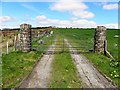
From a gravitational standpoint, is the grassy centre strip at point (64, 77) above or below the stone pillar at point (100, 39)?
below

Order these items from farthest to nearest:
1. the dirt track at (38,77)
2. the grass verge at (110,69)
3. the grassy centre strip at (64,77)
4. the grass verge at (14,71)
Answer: the grass verge at (110,69), the grass verge at (14,71), the grassy centre strip at (64,77), the dirt track at (38,77)

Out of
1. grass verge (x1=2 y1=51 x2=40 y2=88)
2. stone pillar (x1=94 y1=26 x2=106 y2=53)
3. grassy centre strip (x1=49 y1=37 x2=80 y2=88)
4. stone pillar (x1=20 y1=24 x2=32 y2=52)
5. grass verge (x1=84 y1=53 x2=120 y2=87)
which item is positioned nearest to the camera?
grassy centre strip (x1=49 y1=37 x2=80 y2=88)

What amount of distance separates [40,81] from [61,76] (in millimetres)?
1653

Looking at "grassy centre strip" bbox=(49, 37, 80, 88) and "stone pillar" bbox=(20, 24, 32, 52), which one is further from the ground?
"stone pillar" bbox=(20, 24, 32, 52)

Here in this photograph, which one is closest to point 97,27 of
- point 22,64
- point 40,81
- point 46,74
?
point 22,64

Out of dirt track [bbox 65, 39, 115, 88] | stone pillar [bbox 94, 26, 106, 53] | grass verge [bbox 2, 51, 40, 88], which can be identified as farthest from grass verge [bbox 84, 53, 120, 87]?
stone pillar [bbox 94, 26, 106, 53]

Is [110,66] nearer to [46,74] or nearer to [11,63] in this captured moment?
[46,74]

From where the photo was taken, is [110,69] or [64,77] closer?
[64,77]

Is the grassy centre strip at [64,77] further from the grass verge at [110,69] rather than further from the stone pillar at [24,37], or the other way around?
the stone pillar at [24,37]

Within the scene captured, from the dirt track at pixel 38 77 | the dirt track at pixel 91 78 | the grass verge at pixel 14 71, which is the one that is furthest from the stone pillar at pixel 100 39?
the dirt track at pixel 38 77

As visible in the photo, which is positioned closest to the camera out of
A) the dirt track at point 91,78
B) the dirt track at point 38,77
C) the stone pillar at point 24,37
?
the dirt track at point 38,77

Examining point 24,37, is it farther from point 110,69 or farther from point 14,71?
point 110,69

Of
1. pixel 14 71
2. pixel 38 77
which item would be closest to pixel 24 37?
pixel 14 71

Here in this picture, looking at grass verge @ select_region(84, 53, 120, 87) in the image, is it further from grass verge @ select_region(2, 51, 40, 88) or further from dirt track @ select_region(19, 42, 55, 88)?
grass verge @ select_region(2, 51, 40, 88)
